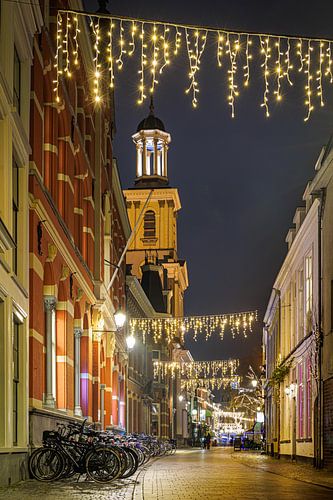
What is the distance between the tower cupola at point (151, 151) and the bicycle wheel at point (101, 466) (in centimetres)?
6744

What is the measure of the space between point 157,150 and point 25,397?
7025cm

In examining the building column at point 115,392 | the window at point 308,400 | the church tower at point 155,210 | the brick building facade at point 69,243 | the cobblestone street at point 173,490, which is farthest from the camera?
the church tower at point 155,210

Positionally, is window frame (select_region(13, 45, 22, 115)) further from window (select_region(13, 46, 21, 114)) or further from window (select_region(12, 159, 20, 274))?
window (select_region(12, 159, 20, 274))

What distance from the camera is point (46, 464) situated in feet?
53.6

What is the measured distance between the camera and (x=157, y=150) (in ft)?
279

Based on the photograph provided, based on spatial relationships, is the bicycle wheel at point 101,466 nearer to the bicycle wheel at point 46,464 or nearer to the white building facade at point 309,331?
the bicycle wheel at point 46,464

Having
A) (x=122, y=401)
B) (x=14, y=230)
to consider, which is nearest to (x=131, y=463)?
(x=14, y=230)

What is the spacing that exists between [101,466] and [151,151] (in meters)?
70.3

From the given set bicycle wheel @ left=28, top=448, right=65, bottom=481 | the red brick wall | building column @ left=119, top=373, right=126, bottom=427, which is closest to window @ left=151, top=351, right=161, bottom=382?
building column @ left=119, top=373, right=126, bottom=427

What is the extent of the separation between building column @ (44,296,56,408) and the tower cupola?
63.6m

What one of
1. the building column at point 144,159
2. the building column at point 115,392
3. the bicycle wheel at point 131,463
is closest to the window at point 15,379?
the bicycle wheel at point 131,463

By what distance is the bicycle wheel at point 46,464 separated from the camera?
52.3ft

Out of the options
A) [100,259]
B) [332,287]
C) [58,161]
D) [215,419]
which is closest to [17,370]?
[58,161]

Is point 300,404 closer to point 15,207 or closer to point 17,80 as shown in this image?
point 15,207
